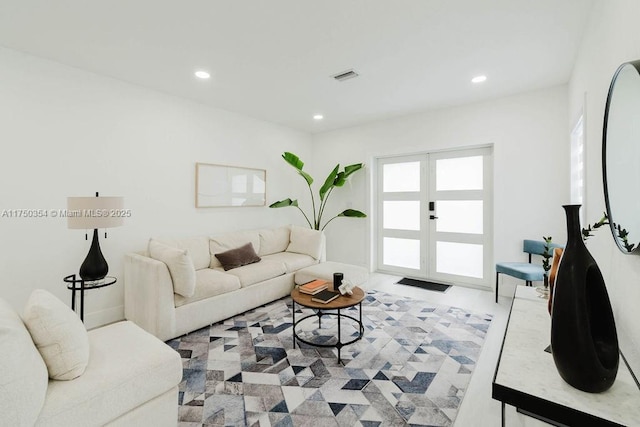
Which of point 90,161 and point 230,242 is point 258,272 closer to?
point 230,242

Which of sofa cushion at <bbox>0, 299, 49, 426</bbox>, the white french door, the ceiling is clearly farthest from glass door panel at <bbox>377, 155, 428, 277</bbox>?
sofa cushion at <bbox>0, 299, 49, 426</bbox>

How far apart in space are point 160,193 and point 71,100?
119 cm

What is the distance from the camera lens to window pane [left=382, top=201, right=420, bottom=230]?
15.3 feet

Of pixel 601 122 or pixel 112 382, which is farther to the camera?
pixel 601 122

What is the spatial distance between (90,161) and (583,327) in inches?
153

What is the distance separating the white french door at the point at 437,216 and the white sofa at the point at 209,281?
131 cm

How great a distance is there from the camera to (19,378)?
106 cm

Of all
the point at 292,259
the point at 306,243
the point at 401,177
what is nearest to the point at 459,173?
the point at 401,177

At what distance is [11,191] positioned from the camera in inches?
101

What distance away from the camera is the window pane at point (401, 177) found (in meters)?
4.63

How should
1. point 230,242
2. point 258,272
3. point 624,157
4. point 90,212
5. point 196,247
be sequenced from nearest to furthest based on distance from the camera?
point 624,157 < point 90,212 < point 258,272 < point 196,247 < point 230,242

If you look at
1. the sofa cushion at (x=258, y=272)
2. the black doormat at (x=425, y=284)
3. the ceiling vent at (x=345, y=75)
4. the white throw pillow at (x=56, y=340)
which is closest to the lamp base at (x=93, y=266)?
the sofa cushion at (x=258, y=272)

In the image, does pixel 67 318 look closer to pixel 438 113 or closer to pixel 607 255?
pixel 607 255

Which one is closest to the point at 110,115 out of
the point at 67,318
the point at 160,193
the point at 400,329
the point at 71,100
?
the point at 71,100
